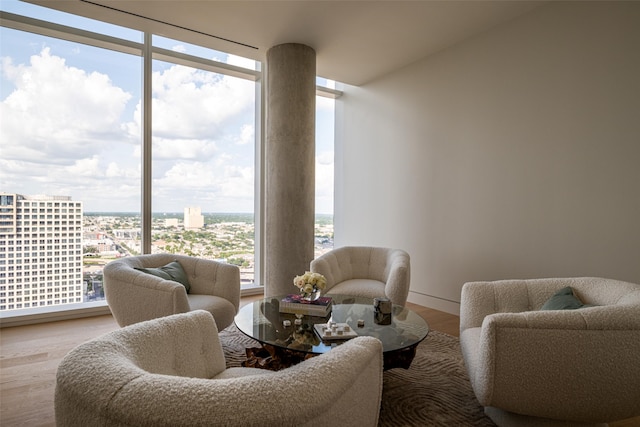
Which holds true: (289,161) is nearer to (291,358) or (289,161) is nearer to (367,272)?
(367,272)

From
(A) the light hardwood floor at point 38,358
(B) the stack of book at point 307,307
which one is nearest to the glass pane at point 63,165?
(A) the light hardwood floor at point 38,358

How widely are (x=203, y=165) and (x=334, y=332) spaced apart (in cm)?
338

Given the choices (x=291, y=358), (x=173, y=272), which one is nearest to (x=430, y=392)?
(x=291, y=358)

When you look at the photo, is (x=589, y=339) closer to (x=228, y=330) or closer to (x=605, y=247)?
(x=605, y=247)

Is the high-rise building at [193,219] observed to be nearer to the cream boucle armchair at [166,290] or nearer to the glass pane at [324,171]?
the cream boucle armchair at [166,290]

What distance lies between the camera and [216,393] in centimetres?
82

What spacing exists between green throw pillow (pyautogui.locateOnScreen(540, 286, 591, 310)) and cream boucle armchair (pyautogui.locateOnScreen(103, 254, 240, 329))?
7.21 feet

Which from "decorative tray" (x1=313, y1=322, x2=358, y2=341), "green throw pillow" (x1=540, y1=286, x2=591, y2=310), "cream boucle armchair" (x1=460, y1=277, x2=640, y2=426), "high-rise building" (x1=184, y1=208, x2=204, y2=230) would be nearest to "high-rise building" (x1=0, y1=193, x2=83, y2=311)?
"high-rise building" (x1=184, y1=208, x2=204, y2=230)

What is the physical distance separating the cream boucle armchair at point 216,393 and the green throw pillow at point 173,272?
5.71 feet

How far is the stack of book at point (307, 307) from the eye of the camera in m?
2.51

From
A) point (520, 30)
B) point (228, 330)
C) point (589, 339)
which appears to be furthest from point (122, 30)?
point (589, 339)

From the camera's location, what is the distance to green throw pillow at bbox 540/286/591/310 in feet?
6.61

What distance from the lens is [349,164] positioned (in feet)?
18.5

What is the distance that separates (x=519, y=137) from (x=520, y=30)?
106 cm
